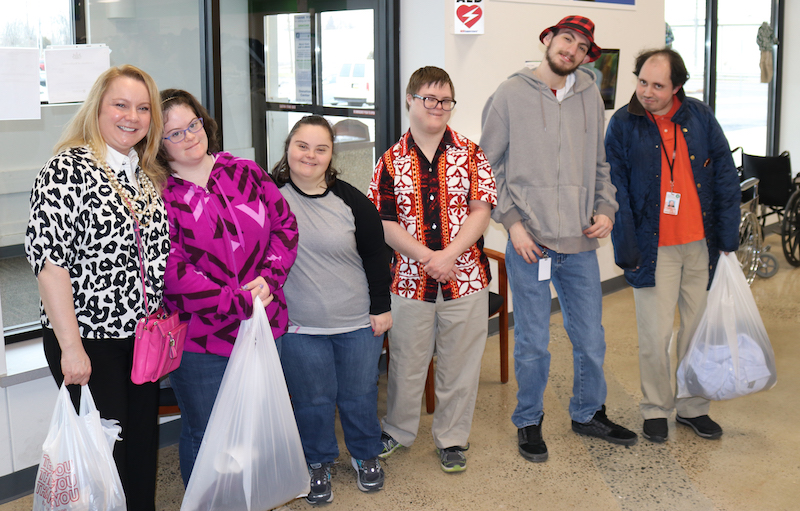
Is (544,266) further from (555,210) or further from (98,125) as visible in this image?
(98,125)

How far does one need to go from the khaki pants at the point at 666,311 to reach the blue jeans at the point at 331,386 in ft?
3.70

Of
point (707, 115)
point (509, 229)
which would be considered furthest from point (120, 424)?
point (707, 115)

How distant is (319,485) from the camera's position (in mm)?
2559

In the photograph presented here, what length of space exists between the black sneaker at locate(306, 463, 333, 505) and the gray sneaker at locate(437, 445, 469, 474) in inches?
18.2

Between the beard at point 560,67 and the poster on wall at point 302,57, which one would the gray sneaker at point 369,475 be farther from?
the poster on wall at point 302,57

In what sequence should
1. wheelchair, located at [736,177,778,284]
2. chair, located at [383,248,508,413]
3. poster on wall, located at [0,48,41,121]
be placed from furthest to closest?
1. wheelchair, located at [736,177,778,284]
2. chair, located at [383,248,508,413]
3. poster on wall, located at [0,48,41,121]

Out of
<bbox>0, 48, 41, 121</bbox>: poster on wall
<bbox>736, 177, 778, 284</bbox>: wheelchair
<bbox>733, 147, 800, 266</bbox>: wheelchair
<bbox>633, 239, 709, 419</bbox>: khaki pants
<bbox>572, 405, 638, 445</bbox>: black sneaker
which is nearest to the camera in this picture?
<bbox>0, 48, 41, 121</bbox>: poster on wall

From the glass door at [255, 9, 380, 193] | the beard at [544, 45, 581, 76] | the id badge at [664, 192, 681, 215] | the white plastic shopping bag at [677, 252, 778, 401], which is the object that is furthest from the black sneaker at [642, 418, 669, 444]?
the glass door at [255, 9, 380, 193]

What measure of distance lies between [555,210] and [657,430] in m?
1.08

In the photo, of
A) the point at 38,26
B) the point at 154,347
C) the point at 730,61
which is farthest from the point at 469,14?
the point at 730,61

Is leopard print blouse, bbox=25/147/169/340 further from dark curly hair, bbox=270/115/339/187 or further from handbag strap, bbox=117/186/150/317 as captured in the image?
dark curly hair, bbox=270/115/339/187

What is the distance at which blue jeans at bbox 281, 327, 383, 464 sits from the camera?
243 centimetres

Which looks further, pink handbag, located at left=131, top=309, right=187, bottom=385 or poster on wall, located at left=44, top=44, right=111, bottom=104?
poster on wall, located at left=44, top=44, right=111, bottom=104

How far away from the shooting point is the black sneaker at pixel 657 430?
9.73 feet
